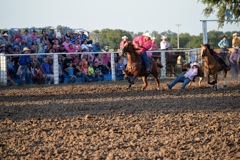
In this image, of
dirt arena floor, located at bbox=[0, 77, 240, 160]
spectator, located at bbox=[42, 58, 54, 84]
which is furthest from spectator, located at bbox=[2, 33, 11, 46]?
dirt arena floor, located at bbox=[0, 77, 240, 160]

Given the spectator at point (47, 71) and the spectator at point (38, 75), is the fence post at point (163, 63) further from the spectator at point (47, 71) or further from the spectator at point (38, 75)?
the spectator at point (38, 75)

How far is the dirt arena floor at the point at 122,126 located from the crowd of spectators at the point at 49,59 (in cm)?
465

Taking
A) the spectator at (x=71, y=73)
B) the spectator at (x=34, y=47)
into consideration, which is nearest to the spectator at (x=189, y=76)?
the spectator at (x=71, y=73)

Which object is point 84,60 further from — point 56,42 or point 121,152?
point 121,152

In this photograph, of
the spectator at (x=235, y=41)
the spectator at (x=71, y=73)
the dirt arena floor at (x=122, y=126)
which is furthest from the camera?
the spectator at (x=235, y=41)

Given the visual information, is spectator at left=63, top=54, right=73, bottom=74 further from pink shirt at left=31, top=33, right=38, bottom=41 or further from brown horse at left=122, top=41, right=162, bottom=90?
brown horse at left=122, top=41, right=162, bottom=90

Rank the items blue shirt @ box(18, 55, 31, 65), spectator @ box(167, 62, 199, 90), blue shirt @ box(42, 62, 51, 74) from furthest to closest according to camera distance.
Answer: blue shirt @ box(42, 62, 51, 74) < blue shirt @ box(18, 55, 31, 65) < spectator @ box(167, 62, 199, 90)

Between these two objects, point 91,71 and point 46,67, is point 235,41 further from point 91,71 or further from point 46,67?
A: point 46,67

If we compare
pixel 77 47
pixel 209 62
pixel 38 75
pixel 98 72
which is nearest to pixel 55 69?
pixel 38 75

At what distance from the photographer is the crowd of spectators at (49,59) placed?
19703 mm

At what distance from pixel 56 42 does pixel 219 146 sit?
47.4ft

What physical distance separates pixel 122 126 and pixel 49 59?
38.5ft

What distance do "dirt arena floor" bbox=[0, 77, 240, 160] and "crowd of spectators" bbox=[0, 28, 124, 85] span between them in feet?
15.2

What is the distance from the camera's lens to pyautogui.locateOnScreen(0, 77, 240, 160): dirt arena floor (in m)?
6.97
